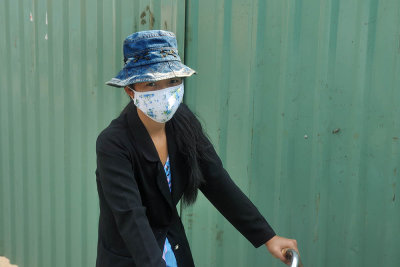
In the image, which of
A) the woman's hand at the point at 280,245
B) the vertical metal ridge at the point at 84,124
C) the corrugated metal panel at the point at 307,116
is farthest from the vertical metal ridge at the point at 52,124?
the woman's hand at the point at 280,245

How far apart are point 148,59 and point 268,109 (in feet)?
3.99

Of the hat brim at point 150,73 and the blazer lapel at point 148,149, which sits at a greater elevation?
the hat brim at point 150,73

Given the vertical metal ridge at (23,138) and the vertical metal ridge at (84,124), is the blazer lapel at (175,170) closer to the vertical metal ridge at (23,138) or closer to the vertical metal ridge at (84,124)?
the vertical metal ridge at (84,124)

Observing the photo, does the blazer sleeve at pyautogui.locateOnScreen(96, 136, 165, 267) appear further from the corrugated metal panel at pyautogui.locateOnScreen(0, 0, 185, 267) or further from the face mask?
the corrugated metal panel at pyautogui.locateOnScreen(0, 0, 185, 267)

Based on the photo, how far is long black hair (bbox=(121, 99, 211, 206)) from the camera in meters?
1.82

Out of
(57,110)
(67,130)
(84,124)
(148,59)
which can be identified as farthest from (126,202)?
(57,110)

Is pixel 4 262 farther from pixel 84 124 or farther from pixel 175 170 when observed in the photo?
pixel 175 170

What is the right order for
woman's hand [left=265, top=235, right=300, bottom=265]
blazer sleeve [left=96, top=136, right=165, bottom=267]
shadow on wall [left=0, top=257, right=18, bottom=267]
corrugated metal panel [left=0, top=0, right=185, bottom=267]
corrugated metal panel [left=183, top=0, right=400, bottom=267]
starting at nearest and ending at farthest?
blazer sleeve [left=96, top=136, right=165, bottom=267]
woman's hand [left=265, top=235, right=300, bottom=265]
corrugated metal panel [left=183, top=0, right=400, bottom=267]
corrugated metal panel [left=0, top=0, right=185, bottom=267]
shadow on wall [left=0, top=257, right=18, bottom=267]

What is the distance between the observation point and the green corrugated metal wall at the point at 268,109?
2.35 meters

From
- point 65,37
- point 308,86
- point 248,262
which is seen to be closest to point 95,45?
point 65,37

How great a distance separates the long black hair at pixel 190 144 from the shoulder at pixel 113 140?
15 centimetres

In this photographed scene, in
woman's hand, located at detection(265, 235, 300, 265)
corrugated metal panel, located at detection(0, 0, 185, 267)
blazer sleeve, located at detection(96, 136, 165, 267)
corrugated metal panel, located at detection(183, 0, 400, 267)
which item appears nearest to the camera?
blazer sleeve, located at detection(96, 136, 165, 267)

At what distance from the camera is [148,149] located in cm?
173


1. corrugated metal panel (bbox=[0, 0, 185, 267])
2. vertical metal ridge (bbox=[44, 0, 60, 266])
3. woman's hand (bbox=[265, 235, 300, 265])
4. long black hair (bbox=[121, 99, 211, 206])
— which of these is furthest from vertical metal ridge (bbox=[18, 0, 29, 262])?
woman's hand (bbox=[265, 235, 300, 265])
